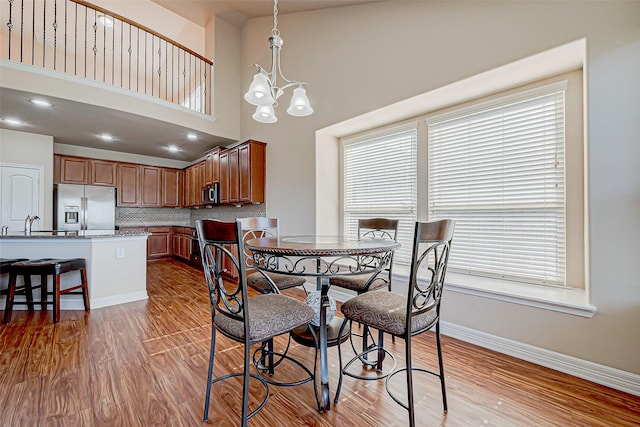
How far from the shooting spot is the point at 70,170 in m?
5.54

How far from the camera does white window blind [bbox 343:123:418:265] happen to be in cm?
316

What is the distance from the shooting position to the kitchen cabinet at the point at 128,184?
6113mm

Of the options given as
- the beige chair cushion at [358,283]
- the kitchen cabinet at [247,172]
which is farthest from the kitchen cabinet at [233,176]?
the beige chair cushion at [358,283]

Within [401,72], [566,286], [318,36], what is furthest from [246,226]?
[318,36]

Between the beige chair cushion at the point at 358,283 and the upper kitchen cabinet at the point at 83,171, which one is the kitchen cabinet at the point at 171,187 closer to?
the upper kitchen cabinet at the point at 83,171

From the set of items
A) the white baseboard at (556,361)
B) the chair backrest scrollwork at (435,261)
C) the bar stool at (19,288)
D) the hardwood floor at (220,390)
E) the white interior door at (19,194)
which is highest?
the white interior door at (19,194)

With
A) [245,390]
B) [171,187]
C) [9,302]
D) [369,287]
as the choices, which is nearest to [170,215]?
[171,187]

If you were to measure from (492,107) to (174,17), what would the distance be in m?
5.87

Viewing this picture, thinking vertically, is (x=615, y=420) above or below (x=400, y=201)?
below

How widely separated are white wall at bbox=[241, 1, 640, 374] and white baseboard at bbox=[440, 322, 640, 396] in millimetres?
44

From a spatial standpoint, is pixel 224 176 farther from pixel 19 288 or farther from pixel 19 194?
pixel 19 194

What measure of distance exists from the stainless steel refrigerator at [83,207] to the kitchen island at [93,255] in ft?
7.38

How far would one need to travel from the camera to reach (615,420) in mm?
1409

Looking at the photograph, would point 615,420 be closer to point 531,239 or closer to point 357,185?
point 531,239
